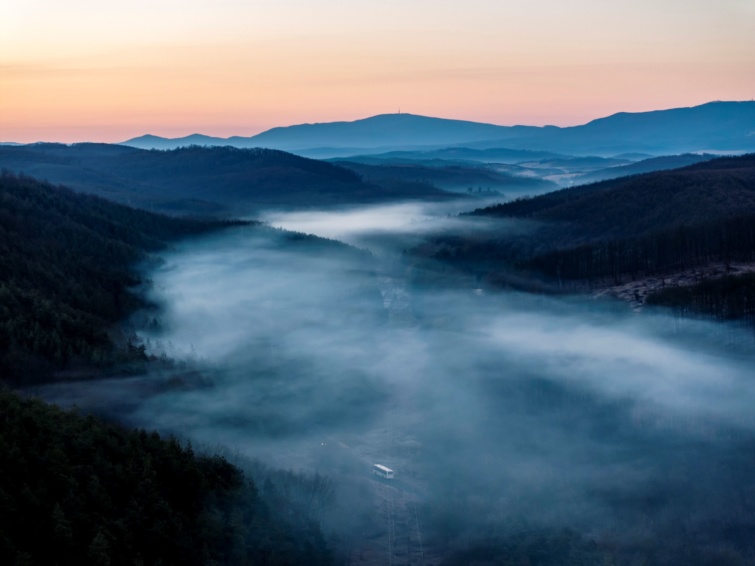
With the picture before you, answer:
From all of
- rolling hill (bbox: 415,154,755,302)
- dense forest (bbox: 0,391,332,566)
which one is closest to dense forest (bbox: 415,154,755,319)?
rolling hill (bbox: 415,154,755,302)

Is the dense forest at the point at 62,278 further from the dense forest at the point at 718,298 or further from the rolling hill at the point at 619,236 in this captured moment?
the dense forest at the point at 718,298

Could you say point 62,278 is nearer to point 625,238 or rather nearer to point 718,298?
point 718,298

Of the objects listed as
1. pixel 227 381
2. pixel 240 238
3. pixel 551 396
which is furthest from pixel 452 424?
pixel 240 238

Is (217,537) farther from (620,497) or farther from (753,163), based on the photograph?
(753,163)

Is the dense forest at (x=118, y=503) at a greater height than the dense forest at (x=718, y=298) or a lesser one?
lesser

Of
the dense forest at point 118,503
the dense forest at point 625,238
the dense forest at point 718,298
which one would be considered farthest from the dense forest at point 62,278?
the dense forest at point 718,298

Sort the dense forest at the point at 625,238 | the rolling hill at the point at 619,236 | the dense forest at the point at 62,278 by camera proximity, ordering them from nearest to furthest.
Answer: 1. the dense forest at the point at 62,278
2. the dense forest at the point at 625,238
3. the rolling hill at the point at 619,236
